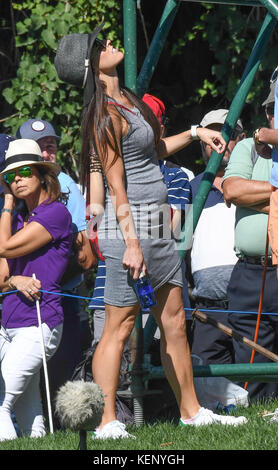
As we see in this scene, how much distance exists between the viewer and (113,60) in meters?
4.42

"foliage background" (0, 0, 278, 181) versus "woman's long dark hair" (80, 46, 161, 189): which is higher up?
"foliage background" (0, 0, 278, 181)

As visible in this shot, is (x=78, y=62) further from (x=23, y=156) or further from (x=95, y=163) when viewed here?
(x=23, y=156)

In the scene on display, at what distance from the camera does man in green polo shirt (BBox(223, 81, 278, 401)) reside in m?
4.95

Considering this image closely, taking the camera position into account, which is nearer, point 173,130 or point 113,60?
point 113,60

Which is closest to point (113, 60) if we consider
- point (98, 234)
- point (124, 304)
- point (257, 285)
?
point (98, 234)

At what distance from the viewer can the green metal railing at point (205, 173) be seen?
4.59 metres

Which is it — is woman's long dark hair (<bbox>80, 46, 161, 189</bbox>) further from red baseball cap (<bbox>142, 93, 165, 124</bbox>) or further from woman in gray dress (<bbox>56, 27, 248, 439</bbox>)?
red baseball cap (<bbox>142, 93, 165, 124</bbox>)

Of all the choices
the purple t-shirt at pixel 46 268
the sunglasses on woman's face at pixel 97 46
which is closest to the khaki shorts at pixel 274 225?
the sunglasses on woman's face at pixel 97 46

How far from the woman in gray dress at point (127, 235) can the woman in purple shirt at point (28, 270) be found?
77 cm

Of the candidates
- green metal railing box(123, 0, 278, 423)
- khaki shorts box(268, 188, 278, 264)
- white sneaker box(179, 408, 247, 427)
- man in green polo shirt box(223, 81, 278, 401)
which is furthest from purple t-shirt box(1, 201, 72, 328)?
khaki shorts box(268, 188, 278, 264)

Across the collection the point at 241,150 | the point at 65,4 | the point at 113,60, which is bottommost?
the point at 241,150

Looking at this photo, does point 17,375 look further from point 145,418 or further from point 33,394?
point 145,418

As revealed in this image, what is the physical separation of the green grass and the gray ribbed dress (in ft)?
2.08

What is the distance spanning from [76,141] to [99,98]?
10.5ft
